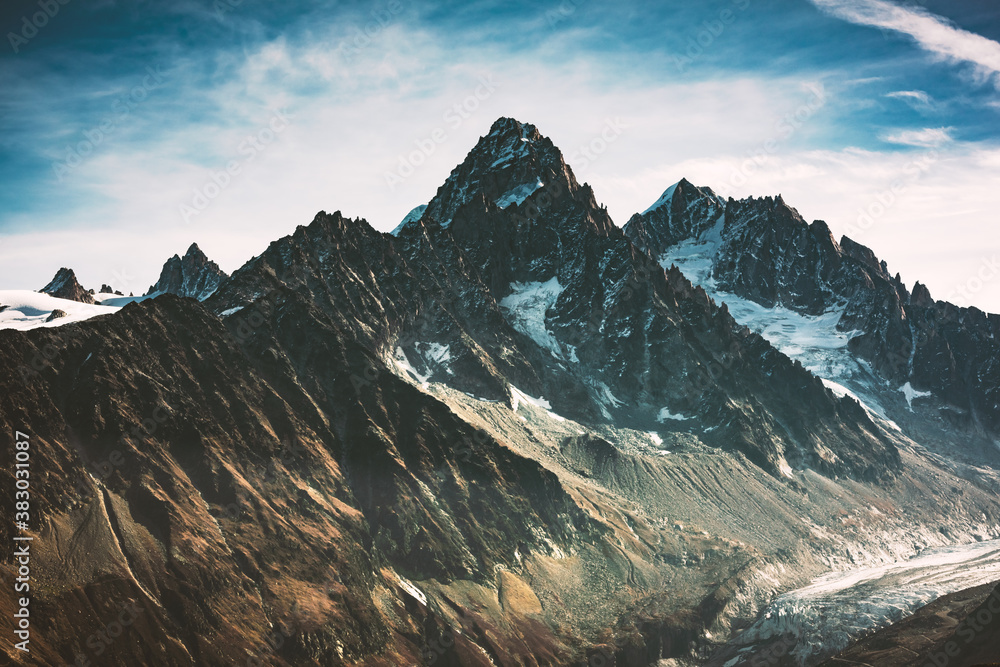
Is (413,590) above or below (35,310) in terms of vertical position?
below

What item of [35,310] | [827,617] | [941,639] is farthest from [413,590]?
[35,310]

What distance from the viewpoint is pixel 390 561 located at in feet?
516

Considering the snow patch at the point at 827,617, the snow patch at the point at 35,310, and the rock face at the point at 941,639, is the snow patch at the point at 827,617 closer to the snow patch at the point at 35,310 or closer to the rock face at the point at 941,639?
the rock face at the point at 941,639

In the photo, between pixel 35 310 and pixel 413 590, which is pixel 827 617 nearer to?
pixel 413 590

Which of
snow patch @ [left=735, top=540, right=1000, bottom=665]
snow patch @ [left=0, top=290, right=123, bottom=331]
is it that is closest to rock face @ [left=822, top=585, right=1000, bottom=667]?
snow patch @ [left=735, top=540, right=1000, bottom=665]

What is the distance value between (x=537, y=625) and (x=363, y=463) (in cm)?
4903

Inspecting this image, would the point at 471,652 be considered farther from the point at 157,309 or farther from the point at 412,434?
the point at 157,309

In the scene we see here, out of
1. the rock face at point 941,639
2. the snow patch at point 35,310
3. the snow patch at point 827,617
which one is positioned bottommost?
the snow patch at point 827,617

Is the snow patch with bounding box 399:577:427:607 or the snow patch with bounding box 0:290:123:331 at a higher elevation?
the snow patch with bounding box 0:290:123:331

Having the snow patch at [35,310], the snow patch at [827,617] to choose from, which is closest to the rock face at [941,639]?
the snow patch at [827,617]

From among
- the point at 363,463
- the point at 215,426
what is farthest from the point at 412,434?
the point at 215,426

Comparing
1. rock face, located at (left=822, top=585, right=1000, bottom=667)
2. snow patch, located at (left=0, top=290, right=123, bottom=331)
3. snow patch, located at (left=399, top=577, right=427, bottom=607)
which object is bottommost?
rock face, located at (left=822, top=585, right=1000, bottom=667)

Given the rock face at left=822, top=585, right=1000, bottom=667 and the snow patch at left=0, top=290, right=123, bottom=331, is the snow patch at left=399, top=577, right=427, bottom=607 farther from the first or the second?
the snow patch at left=0, top=290, right=123, bottom=331

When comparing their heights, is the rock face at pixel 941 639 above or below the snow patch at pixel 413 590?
below
